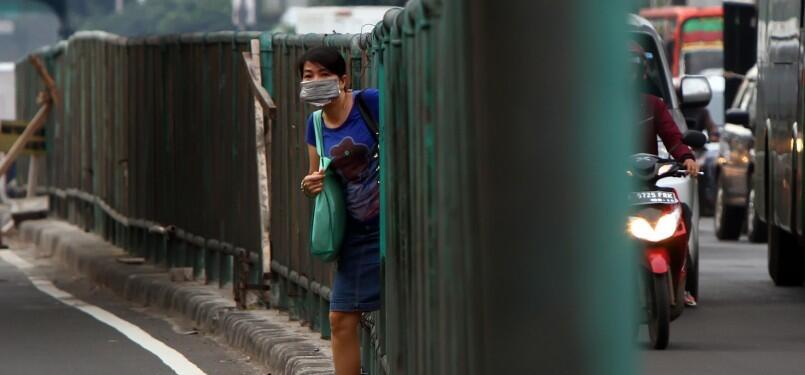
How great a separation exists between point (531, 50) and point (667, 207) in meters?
7.43

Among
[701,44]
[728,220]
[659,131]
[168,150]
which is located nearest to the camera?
[659,131]

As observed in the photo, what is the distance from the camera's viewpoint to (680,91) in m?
14.1

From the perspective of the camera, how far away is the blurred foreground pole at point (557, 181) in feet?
12.7

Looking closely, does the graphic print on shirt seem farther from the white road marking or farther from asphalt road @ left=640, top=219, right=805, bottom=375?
the white road marking

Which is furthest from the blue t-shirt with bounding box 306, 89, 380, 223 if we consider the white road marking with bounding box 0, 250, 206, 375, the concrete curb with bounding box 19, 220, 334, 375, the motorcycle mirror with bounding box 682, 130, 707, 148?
the motorcycle mirror with bounding box 682, 130, 707, 148

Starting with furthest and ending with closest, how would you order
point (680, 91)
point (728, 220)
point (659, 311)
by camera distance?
point (728, 220)
point (680, 91)
point (659, 311)

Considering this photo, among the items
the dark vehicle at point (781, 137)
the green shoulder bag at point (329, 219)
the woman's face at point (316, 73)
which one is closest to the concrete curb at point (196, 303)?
the green shoulder bag at point (329, 219)

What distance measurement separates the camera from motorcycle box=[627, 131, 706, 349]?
10859 mm

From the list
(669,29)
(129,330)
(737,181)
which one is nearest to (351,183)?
(129,330)

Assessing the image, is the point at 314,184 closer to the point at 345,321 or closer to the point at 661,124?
the point at 345,321

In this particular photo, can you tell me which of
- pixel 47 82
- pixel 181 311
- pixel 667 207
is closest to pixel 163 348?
pixel 181 311

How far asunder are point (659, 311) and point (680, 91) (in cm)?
351

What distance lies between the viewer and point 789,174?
14.6 meters

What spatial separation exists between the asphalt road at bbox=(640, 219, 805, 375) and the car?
16.7 inches
